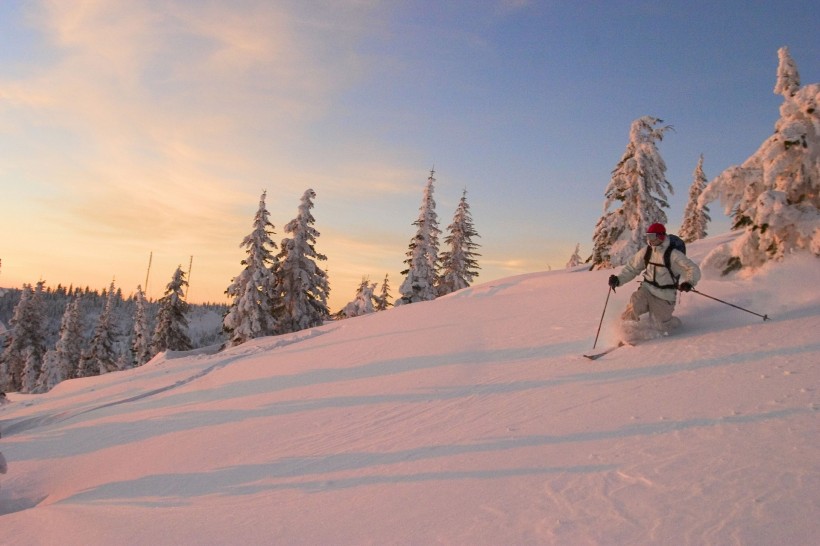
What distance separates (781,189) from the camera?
8.29m

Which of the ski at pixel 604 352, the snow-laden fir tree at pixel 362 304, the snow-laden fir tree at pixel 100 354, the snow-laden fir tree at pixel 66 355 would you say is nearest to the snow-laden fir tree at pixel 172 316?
the snow-laden fir tree at pixel 100 354

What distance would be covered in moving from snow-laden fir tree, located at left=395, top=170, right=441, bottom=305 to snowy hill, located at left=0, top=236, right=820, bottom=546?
23339mm

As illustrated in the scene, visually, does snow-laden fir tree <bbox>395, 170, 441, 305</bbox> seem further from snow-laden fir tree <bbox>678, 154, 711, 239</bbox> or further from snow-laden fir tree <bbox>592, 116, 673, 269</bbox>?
snow-laden fir tree <bbox>678, 154, 711, 239</bbox>

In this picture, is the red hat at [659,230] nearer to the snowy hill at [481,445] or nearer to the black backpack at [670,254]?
the black backpack at [670,254]

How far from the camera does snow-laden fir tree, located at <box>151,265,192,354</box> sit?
41438mm

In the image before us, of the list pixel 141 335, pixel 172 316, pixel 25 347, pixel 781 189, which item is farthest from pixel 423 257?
pixel 25 347

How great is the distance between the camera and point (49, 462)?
7051 millimetres

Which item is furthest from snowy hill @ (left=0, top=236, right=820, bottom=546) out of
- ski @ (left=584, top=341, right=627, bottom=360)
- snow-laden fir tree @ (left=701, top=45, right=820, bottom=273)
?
snow-laden fir tree @ (left=701, top=45, right=820, bottom=273)

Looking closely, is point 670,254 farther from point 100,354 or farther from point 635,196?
point 100,354

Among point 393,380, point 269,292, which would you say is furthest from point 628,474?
point 269,292

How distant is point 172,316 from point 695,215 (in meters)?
49.6

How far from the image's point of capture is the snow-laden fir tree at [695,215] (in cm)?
4328

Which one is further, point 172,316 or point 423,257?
point 172,316

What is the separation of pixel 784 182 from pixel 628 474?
25.5 feet
